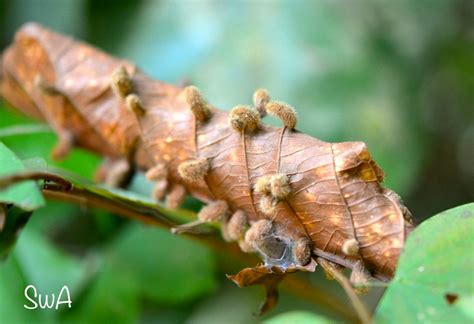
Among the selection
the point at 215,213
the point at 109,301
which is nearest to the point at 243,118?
the point at 215,213

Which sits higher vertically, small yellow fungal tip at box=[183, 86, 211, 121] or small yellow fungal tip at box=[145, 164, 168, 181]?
small yellow fungal tip at box=[183, 86, 211, 121]

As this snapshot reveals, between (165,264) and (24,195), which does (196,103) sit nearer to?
(24,195)

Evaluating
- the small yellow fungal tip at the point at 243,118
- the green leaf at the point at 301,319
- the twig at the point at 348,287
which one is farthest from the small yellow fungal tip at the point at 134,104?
the green leaf at the point at 301,319

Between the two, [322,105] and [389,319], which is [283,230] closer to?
[389,319]

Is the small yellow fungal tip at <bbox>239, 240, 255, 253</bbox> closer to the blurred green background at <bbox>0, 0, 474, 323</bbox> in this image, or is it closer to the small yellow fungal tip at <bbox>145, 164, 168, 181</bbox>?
the small yellow fungal tip at <bbox>145, 164, 168, 181</bbox>

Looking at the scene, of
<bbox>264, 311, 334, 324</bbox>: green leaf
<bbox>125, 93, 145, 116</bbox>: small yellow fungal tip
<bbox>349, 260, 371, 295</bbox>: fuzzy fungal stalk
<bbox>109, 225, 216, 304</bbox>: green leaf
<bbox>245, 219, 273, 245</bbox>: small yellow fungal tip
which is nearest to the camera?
<bbox>264, 311, 334, 324</bbox>: green leaf

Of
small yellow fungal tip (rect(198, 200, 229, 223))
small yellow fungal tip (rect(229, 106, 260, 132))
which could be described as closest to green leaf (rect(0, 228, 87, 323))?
small yellow fungal tip (rect(198, 200, 229, 223))

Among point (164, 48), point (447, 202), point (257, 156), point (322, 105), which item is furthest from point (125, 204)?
point (447, 202)
